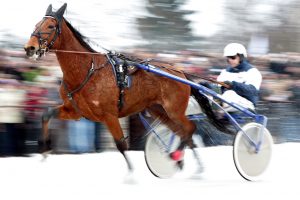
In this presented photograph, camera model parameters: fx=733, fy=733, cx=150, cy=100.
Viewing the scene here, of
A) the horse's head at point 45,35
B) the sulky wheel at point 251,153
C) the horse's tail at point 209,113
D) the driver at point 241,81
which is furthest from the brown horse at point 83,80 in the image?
the sulky wheel at point 251,153

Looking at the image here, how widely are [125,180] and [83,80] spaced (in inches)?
41.7

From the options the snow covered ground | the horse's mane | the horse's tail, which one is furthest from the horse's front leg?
the horse's tail

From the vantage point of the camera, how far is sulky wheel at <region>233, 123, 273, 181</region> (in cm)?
755

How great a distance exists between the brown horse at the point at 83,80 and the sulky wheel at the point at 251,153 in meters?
1.10

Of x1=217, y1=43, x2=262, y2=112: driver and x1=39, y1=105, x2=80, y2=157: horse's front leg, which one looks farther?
x1=217, y1=43, x2=262, y2=112: driver

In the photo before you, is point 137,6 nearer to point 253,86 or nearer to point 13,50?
point 13,50

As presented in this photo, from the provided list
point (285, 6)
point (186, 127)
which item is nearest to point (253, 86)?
point (186, 127)

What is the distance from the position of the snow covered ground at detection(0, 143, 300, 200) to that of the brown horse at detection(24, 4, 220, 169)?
1.33 ft

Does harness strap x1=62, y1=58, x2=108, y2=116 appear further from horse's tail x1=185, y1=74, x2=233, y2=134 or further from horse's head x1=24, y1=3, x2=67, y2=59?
horse's tail x1=185, y1=74, x2=233, y2=134

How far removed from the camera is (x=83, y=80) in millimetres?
7164

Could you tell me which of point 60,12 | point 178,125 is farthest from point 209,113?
point 60,12

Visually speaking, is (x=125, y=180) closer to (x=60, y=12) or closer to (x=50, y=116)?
(x=50, y=116)

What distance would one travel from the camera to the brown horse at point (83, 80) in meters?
7.04

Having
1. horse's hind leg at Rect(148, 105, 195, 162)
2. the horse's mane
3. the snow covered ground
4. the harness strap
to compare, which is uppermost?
the horse's mane
